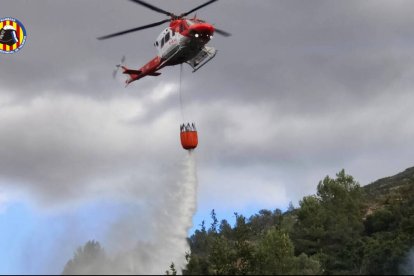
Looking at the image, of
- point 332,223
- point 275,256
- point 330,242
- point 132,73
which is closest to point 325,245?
point 330,242

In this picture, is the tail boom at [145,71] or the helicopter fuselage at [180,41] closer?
the helicopter fuselage at [180,41]

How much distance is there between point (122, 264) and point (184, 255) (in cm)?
809

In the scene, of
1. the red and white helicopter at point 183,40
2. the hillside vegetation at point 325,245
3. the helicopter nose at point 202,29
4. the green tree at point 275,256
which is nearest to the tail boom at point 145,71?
the red and white helicopter at point 183,40

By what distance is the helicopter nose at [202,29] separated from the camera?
46531 millimetres

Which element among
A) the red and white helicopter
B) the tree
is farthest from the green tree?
the red and white helicopter

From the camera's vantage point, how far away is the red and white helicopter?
47.0 m

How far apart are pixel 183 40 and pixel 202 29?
8.64ft

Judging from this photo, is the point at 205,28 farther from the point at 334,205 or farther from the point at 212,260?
the point at 334,205

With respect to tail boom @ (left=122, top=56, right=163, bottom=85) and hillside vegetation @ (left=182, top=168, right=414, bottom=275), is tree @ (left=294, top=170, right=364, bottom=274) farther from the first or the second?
tail boom @ (left=122, top=56, right=163, bottom=85)

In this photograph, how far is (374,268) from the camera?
62.8m

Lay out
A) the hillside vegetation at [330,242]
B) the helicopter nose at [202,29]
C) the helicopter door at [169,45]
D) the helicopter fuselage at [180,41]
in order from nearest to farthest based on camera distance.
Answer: the helicopter nose at [202,29], the helicopter fuselage at [180,41], the helicopter door at [169,45], the hillside vegetation at [330,242]

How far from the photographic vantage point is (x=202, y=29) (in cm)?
4656

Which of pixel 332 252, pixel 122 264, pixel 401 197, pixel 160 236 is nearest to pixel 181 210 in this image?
pixel 160 236

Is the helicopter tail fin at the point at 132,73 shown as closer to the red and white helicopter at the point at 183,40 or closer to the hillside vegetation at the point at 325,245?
the red and white helicopter at the point at 183,40
